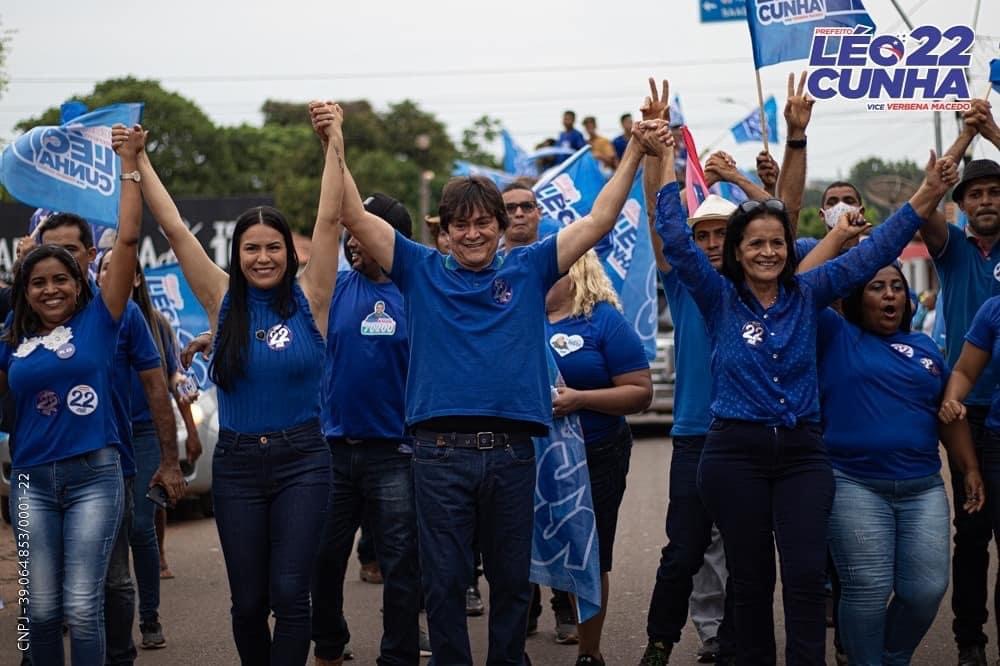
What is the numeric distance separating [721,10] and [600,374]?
689 inches

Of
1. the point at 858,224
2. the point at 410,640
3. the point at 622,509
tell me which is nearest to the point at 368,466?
the point at 410,640

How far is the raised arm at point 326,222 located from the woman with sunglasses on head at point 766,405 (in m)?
1.32

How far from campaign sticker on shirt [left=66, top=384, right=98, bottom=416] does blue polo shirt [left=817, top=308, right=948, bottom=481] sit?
3.15 meters

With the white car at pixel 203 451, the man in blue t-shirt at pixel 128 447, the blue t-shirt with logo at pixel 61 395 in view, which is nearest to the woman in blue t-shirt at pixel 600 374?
the man in blue t-shirt at pixel 128 447

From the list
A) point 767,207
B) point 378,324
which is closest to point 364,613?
A: point 378,324

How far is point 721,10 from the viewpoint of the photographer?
23672mm

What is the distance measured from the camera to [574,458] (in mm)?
7008

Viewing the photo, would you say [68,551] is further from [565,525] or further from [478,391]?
[565,525]

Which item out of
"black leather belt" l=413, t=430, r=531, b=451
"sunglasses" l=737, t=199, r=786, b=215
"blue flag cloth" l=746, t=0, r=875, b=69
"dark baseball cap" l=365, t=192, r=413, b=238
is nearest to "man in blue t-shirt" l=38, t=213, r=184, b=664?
"dark baseball cap" l=365, t=192, r=413, b=238

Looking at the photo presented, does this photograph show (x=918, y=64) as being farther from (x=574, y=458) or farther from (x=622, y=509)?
(x=622, y=509)

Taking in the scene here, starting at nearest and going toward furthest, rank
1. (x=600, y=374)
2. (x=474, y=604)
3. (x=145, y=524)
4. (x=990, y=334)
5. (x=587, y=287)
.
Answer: (x=990, y=334)
(x=600, y=374)
(x=587, y=287)
(x=145, y=524)
(x=474, y=604)

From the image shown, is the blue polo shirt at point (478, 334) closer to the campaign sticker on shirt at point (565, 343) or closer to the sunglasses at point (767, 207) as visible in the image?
the sunglasses at point (767, 207)

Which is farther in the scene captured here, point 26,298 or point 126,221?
point 26,298

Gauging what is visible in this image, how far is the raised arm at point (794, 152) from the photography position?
661cm
